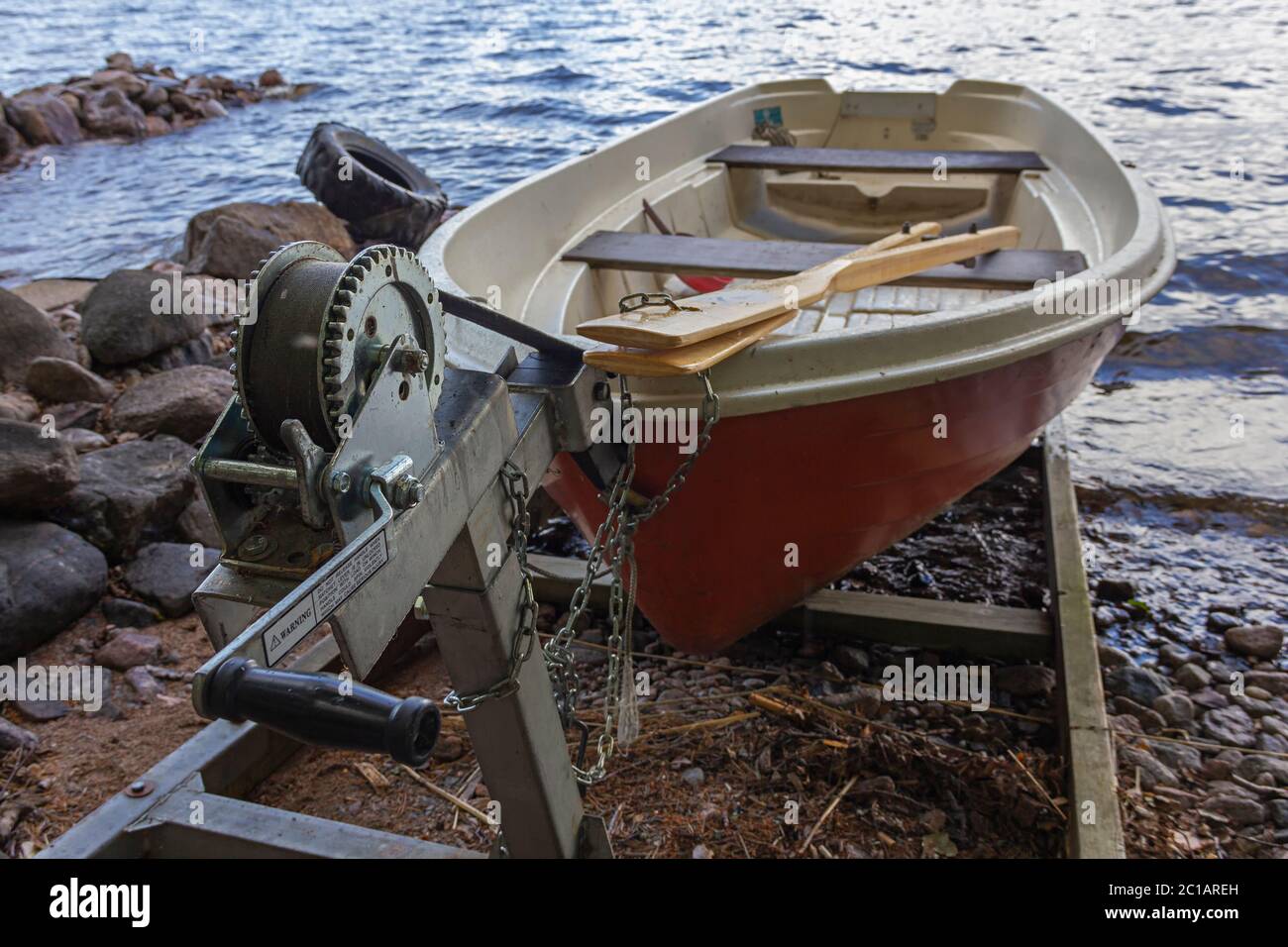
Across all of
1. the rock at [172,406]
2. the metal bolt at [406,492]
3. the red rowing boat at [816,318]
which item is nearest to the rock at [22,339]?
the rock at [172,406]

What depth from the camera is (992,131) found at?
6.12 meters

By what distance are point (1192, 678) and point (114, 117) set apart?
55.6ft

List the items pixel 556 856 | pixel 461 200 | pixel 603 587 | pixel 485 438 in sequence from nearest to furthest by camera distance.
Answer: pixel 485 438, pixel 556 856, pixel 603 587, pixel 461 200

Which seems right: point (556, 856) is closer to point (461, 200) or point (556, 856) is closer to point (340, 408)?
point (340, 408)

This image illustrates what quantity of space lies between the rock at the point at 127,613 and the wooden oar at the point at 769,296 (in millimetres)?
2272

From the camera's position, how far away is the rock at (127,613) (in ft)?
11.9

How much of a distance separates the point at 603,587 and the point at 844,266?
141cm

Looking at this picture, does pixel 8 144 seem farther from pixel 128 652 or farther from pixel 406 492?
pixel 406 492

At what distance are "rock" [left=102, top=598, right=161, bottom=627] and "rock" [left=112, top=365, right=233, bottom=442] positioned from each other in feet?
4.09

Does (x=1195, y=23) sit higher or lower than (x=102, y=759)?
higher

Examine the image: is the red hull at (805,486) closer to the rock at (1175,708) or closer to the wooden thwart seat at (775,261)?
the wooden thwart seat at (775,261)

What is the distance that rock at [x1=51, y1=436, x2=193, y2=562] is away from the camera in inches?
151

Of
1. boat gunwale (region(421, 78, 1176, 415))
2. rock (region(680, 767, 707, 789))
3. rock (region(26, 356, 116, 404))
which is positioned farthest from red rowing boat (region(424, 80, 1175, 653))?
rock (region(26, 356, 116, 404))

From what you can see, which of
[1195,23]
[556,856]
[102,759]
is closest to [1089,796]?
[556,856]
